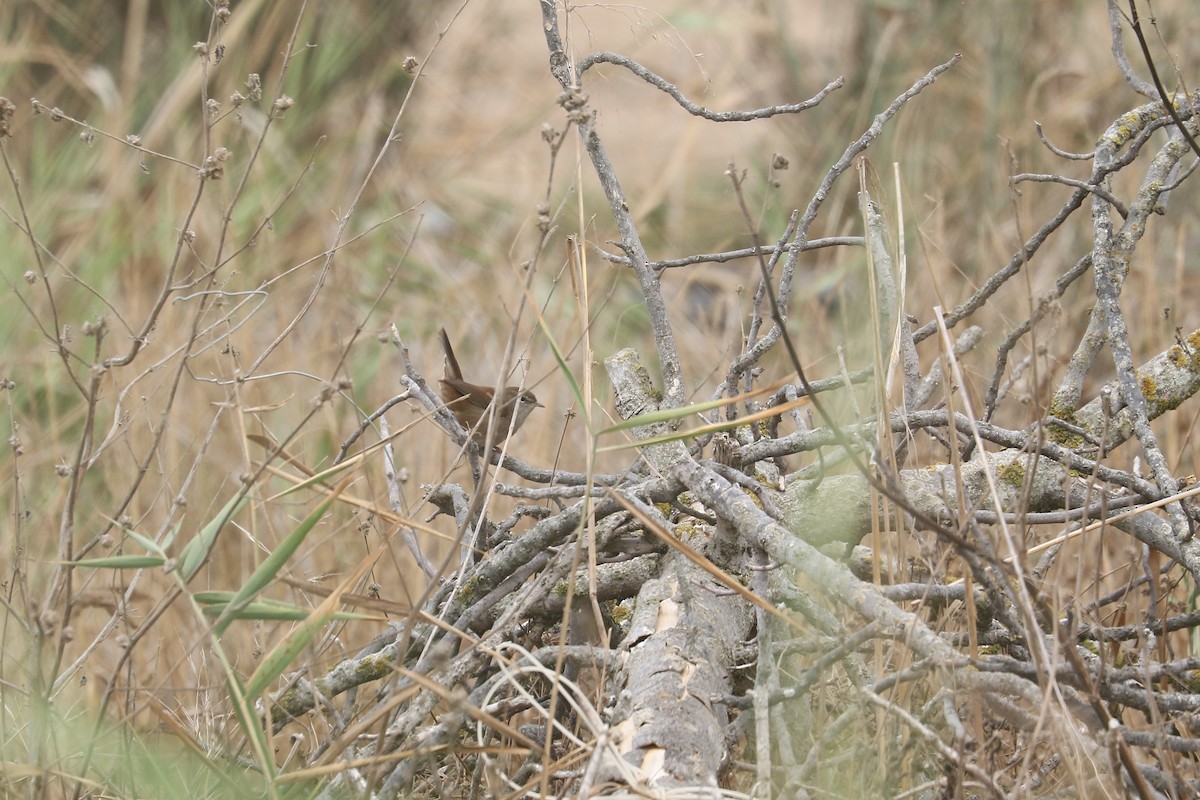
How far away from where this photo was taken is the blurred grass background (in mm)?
3574

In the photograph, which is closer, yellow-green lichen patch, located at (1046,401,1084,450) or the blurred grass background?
yellow-green lichen patch, located at (1046,401,1084,450)

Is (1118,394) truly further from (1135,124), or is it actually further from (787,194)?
(787,194)

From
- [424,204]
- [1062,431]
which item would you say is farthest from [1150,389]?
[424,204]

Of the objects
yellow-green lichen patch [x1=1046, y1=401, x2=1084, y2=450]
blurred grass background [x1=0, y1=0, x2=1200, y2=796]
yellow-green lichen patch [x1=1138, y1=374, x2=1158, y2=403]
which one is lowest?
yellow-green lichen patch [x1=1046, y1=401, x2=1084, y2=450]

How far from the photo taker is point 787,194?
6402mm

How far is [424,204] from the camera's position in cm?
329

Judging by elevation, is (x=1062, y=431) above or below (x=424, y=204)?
below

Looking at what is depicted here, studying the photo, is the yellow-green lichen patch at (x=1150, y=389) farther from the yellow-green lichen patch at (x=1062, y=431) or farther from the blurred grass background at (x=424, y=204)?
the blurred grass background at (x=424, y=204)

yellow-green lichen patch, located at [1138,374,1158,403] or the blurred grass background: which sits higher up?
the blurred grass background

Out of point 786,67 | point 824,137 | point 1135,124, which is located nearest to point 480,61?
point 786,67

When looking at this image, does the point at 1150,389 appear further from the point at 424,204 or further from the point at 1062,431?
the point at 424,204

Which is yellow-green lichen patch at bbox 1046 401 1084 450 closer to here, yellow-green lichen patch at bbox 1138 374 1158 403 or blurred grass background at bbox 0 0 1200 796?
yellow-green lichen patch at bbox 1138 374 1158 403

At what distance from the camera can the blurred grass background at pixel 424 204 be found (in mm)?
3574

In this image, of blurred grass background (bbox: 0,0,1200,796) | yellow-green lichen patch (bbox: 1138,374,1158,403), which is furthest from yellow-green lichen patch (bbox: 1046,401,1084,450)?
blurred grass background (bbox: 0,0,1200,796)
